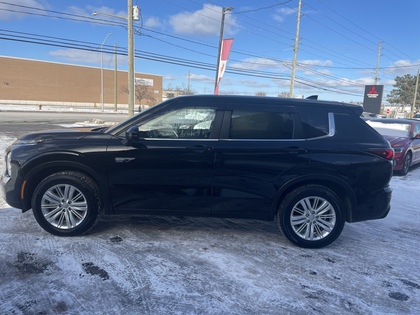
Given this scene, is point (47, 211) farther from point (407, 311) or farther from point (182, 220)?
point (407, 311)

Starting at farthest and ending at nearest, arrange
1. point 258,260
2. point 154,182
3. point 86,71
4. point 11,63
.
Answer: point 86,71
point 11,63
point 154,182
point 258,260

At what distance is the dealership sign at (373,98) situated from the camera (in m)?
36.2

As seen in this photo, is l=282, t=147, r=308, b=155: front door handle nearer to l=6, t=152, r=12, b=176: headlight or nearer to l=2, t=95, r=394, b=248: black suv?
l=2, t=95, r=394, b=248: black suv

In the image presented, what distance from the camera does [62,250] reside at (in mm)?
3691

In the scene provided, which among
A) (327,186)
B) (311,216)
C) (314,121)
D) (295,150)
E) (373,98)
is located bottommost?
(311,216)

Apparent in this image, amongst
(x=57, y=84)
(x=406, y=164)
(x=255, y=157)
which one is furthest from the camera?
(x=57, y=84)

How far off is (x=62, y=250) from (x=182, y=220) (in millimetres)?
1720

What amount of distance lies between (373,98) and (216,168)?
38393mm

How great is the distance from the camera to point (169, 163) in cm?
389

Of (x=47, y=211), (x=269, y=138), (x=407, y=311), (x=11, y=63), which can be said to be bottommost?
(x=407, y=311)

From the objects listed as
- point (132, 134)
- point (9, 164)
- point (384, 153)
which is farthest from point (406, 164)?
point (9, 164)

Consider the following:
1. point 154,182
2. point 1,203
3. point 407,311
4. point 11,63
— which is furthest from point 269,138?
point 11,63

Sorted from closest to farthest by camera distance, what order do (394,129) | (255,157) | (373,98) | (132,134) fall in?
(132,134) < (255,157) < (394,129) < (373,98)

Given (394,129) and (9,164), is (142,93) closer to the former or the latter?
(394,129)
